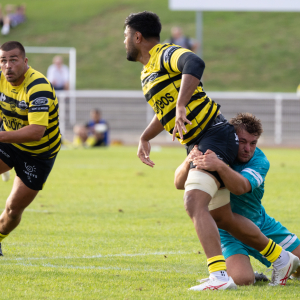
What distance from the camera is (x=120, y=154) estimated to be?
17453 mm

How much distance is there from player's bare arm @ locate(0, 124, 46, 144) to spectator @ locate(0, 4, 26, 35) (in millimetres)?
36957

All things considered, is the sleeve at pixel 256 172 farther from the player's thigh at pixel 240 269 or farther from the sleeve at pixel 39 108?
the sleeve at pixel 39 108

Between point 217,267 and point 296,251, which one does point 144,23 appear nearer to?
point 217,267

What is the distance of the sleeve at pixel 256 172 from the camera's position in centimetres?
442

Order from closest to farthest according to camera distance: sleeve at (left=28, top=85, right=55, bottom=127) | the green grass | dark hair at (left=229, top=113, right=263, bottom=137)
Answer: dark hair at (left=229, top=113, right=263, bottom=137)
sleeve at (left=28, top=85, right=55, bottom=127)
the green grass

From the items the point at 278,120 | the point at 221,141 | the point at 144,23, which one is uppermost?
the point at 144,23

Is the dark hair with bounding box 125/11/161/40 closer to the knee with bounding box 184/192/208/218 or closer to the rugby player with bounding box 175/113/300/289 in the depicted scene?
the rugby player with bounding box 175/113/300/289

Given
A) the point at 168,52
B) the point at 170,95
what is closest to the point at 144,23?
the point at 168,52

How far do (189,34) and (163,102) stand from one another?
116 ft

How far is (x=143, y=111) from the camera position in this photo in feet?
78.9

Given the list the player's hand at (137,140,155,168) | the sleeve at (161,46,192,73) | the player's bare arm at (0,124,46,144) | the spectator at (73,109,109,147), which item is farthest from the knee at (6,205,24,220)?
the spectator at (73,109,109,147)

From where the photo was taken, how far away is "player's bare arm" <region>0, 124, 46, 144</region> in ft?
16.0

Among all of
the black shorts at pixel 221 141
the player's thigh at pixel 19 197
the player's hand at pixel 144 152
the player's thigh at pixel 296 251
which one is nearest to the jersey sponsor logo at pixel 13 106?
the player's thigh at pixel 19 197

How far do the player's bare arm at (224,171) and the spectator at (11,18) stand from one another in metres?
38.1
